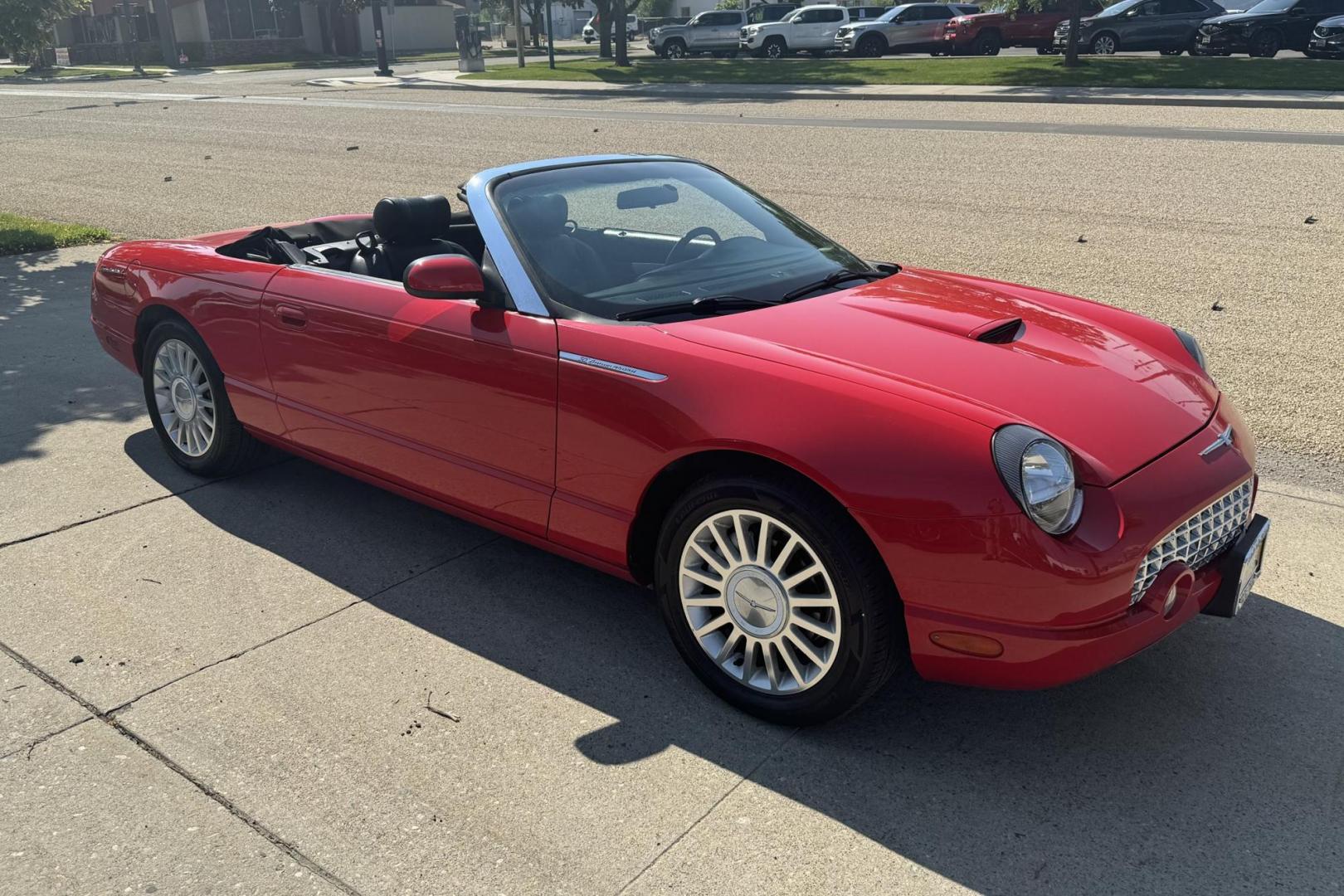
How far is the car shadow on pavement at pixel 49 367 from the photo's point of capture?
5.89 meters

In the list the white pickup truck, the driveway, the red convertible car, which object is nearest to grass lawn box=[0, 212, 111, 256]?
the red convertible car

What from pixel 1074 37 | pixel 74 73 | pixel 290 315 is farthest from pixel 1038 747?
pixel 74 73

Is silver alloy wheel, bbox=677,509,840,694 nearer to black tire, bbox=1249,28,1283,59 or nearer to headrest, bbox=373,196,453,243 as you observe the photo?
headrest, bbox=373,196,453,243

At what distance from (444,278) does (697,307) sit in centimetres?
83

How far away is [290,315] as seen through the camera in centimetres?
442

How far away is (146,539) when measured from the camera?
14.9ft

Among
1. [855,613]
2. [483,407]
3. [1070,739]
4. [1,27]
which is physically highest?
[1,27]

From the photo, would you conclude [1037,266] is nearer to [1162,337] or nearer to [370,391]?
[1162,337]

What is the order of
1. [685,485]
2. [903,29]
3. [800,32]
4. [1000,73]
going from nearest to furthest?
[685,485] < [1000,73] < [903,29] < [800,32]

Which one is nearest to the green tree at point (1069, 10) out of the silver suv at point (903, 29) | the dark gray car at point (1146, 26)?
the dark gray car at point (1146, 26)

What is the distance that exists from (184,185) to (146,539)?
37.2 ft

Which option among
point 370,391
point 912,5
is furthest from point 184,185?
point 912,5

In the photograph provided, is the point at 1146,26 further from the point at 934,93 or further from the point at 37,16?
the point at 37,16

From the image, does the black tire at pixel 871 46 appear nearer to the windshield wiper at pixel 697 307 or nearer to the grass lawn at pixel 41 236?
the grass lawn at pixel 41 236
